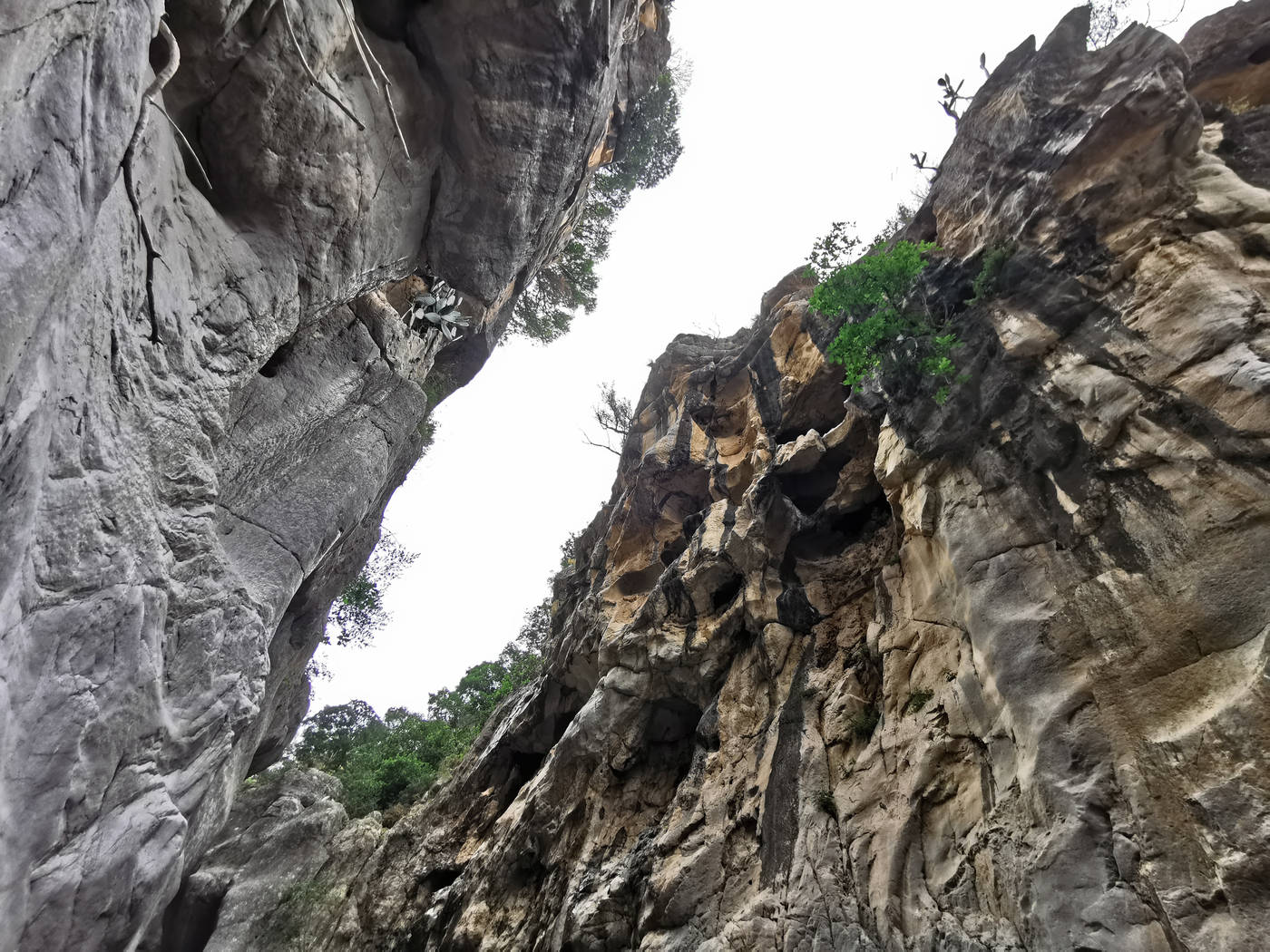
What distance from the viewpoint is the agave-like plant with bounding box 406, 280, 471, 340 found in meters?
12.3

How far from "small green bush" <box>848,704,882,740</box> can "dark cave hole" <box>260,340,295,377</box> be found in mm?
10552

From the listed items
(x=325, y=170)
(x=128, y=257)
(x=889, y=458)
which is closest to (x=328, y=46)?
(x=325, y=170)

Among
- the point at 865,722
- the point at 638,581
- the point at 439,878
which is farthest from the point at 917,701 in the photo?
the point at 439,878

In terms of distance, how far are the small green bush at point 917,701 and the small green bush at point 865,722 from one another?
558mm

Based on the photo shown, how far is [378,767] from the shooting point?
70.7 ft

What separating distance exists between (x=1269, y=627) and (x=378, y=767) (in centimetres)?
2344

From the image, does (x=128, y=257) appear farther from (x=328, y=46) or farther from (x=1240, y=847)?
(x=1240, y=847)

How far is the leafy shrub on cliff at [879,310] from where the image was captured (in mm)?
9859

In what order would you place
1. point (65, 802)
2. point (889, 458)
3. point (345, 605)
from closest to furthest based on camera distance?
point (65, 802), point (889, 458), point (345, 605)

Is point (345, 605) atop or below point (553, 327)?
below

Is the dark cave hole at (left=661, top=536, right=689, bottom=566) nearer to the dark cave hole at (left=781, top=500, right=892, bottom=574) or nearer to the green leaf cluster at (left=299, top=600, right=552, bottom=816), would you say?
the dark cave hole at (left=781, top=500, right=892, bottom=574)

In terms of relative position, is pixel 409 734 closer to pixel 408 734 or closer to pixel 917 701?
pixel 408 734

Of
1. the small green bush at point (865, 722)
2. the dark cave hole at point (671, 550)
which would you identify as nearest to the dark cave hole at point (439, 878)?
the dark cave hole at point (671, 550)

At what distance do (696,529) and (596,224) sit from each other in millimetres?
12633
